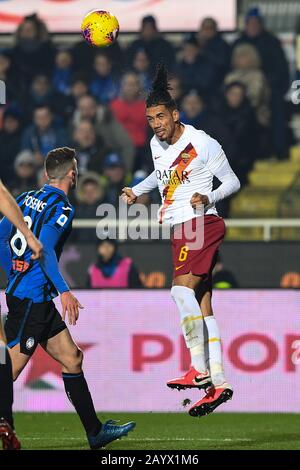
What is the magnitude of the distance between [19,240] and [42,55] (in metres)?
9.64

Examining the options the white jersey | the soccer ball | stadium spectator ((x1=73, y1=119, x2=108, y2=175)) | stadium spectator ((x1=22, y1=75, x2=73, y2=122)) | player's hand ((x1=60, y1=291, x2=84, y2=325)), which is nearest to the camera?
player's hand ((x1=60, y1=291, x2=84, y2=325))

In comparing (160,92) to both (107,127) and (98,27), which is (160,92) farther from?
(107,127)

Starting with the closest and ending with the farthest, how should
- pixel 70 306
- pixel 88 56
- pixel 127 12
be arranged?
pixel 70 306, pixel 88 56, pixel 127 12

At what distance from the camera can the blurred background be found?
15.7 meters

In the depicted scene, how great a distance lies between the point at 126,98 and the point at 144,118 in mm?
423

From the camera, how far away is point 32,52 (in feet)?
63.7

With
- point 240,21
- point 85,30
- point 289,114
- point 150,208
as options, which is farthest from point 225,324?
point 240,21

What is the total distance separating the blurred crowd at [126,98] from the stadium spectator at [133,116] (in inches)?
0.5

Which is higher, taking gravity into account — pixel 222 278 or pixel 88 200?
pixel 88 200

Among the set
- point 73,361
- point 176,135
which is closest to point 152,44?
point 176,135

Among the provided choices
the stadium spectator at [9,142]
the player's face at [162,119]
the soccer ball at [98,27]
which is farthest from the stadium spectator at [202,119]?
the player's face at [162,119]

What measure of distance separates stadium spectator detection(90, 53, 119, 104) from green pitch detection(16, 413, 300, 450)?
6212 mm

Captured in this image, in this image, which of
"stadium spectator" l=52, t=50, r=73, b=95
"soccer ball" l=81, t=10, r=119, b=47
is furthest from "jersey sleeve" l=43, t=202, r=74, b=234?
"stadium spectator" l=52, t=50, r=73, b=95

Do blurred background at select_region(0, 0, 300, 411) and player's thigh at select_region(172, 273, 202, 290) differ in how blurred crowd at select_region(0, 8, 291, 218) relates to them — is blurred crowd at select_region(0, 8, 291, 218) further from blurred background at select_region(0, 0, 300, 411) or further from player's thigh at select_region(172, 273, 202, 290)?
player's thigh at select_region(172, 273, 202, 290)
